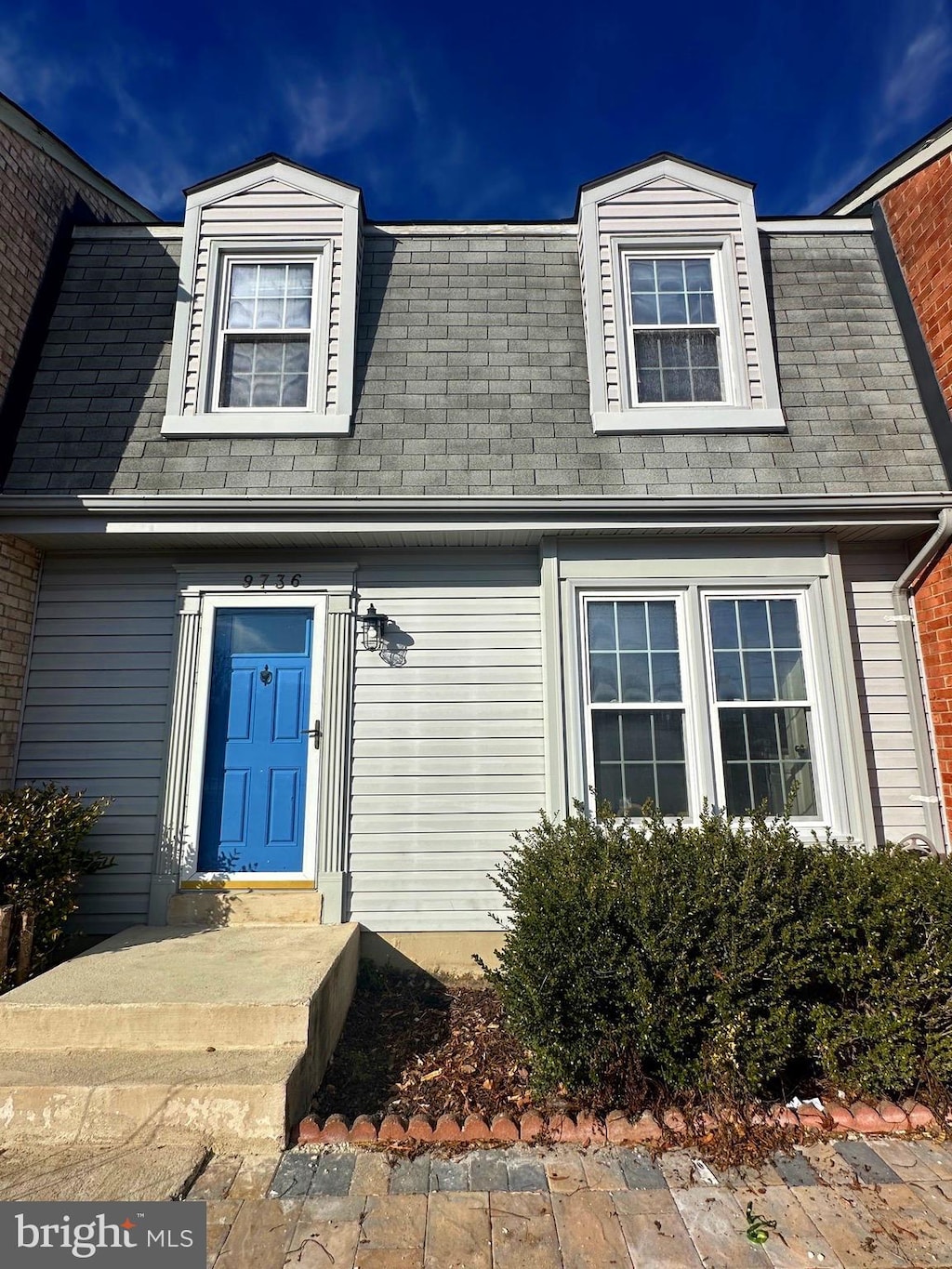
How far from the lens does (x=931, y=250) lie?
17.1ft

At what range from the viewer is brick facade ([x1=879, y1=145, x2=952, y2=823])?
4.72m

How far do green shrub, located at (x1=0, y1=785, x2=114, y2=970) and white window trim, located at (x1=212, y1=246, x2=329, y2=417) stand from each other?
319cm

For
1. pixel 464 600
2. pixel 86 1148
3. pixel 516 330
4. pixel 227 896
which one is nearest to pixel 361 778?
pixel 227 896

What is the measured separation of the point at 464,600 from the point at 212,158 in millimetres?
5165

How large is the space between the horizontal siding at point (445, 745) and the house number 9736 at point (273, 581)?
0.54 meters

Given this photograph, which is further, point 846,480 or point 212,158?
point 212,158

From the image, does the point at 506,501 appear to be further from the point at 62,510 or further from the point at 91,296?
the point at 91,296

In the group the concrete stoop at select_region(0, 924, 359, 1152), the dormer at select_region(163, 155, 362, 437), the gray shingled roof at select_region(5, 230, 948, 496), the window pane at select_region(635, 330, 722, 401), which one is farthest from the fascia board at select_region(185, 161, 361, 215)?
the concrete stoop at select_region(0, 924, 359, 1152)

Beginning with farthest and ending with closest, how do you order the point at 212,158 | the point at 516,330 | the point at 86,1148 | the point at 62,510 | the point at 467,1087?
the point at 212,158 → the point at 516,330 → the point at 62,510 → the point at 467,1087 → the point at 86,1148

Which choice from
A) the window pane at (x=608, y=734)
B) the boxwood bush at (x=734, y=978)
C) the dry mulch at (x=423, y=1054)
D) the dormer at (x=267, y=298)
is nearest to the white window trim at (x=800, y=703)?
the window pane at (x=608, y=734)

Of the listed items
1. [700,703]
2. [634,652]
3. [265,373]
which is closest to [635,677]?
[634,652]

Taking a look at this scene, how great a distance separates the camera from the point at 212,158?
20.9 ft

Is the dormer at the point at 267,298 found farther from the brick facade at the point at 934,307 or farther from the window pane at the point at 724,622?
the brick facade at the point at 934,307

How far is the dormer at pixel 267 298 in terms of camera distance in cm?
532
